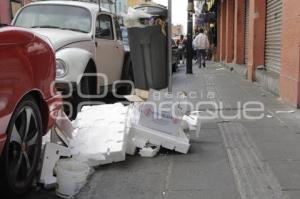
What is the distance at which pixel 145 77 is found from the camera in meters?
7.60

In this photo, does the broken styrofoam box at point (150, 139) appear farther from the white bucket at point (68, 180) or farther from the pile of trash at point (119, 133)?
the white bucket at point (68, 180)

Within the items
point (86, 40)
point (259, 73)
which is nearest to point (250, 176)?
point (86, 40)

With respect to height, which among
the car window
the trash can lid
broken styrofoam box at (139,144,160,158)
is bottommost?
broken styrofoam box at (139,144,160,158)

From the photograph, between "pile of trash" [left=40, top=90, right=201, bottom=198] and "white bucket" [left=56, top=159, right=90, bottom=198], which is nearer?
"white bucket" [left=56, top=159, right=90, bottom=198]

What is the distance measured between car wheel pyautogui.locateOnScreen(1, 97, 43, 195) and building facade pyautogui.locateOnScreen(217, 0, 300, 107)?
5496 mm

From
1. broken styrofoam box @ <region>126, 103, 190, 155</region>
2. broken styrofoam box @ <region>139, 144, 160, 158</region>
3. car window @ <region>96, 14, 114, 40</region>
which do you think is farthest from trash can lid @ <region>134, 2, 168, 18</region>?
broken styrofoam box @ <region>139, 144, 160, 158</region>

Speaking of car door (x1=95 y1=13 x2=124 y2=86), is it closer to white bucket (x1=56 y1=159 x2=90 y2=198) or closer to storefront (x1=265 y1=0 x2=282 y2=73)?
storefront (x1=265 y1=0 x2=282 y2=73)

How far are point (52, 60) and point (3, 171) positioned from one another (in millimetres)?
1461

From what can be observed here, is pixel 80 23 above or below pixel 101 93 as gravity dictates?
above

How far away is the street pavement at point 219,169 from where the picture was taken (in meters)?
4.82

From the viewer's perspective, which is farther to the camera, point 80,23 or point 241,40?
point 241,40

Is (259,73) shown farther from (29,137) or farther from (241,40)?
(29,137)

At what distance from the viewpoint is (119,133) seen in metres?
5.86

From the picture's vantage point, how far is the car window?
10128 mm
